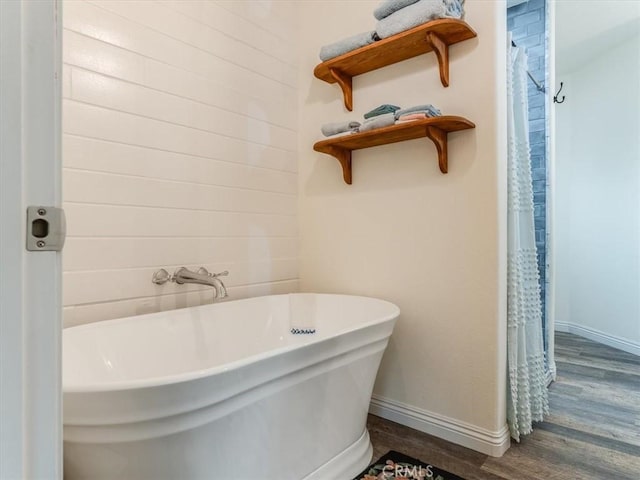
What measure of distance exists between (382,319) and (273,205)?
1175 mm

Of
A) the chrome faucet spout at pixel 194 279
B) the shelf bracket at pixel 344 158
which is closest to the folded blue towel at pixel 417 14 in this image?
the shelf bracket at pixel 344 158

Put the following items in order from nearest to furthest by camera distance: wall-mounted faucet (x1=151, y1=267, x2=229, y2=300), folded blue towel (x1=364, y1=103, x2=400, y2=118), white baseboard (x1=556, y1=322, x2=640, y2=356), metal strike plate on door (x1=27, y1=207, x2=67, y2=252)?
metal strike plate on door (x1=27, y1=207, x2=67, y2=252), wall-mounted faucet (x1=151, y1=267, x2=229, y2=300), folded blue towel (x1=364, y1=103, x2=400, y2=118), white baseboard (x1=556, y1=322, x2=640, y2=356)

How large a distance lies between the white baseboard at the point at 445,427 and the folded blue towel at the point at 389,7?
2.09 meters

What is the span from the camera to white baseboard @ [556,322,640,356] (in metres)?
3.51

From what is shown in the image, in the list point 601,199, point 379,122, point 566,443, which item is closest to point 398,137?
point 379,122

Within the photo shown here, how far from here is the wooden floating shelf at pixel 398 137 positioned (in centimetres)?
187

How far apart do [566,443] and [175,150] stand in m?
2.46

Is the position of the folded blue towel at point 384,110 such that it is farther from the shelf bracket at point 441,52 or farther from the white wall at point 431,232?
the shelf bracket at point 441,52

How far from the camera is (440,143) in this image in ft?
6.40

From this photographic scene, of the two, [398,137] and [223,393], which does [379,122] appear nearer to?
[398,137]

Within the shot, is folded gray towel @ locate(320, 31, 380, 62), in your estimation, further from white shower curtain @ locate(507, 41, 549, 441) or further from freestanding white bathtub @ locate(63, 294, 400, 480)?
freestanding white bathtub @ locate(63, 294, 400, 480)

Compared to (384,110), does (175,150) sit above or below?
below

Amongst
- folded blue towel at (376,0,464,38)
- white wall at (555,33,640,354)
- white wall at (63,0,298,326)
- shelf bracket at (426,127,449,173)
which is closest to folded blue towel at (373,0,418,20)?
folded blue towel at (376,0,464,38)

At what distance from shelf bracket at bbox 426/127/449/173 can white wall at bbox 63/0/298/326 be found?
3.52ft
